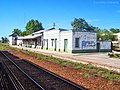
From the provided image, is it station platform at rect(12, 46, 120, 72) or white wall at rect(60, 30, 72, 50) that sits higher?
white wall at rect(60, 30, 72, 50)

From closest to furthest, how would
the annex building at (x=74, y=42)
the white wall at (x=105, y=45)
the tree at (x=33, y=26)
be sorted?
the annex building at (x=74, y=42), the white wall at (x=105, y=45), the tree at (x=33, y=26)

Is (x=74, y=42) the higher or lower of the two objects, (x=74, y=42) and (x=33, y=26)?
the lower

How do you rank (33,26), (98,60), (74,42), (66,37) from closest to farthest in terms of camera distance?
(98,60), (74,42), (66,37), (33,26)

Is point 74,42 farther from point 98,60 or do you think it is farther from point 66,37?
Result: point 98,60

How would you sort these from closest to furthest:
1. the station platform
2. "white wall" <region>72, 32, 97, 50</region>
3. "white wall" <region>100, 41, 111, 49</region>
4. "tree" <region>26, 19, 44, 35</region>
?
the station platform < "white wall" <region>72, 32, 97, 50</region> < "white wall" <region>100, 41, 111, 49</region> < "tree" <region>26, 19, 44, 35</region>

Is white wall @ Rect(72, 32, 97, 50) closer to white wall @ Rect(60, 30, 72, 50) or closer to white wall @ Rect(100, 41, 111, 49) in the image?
white wall @ Rect(60, 30, 72, 50)

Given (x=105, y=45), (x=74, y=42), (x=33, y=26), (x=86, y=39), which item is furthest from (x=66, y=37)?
(x=33, y=26)

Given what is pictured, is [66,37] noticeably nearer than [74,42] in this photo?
No

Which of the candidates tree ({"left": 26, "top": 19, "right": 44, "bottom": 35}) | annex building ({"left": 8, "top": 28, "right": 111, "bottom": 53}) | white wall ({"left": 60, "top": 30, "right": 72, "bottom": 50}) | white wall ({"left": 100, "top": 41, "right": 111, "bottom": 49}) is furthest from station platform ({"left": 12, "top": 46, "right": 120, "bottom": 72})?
tree ({"left": 26, "top": 19, "right": 44, "bottom": 35})

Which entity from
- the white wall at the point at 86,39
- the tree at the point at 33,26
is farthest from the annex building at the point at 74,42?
the tree at the point at 33,26

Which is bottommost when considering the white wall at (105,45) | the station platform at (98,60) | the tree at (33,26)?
the station platform at (98,60)

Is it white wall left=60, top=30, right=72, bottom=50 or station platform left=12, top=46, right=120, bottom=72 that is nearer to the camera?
station platform left=12, top=46, right=120, bottom=72

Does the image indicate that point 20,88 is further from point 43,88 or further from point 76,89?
point 76,89

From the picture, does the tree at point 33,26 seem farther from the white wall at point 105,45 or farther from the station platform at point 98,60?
the station platform at point 98,60
